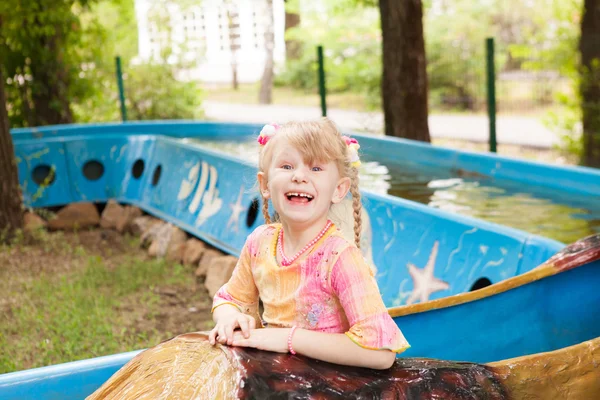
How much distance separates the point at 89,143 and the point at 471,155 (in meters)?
4.15

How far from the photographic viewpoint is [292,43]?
94.6 ft

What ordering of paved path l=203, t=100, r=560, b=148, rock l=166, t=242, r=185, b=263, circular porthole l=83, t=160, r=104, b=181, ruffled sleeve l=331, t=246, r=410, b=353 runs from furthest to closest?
paved path l=203, t=100, r=560, b=148 → circular porthole l=83, t=160, r=104, b=181 → rock l=166, t=242, r=185, b=263 → ruffled sleeve l=331, t=246, r=410, b=353

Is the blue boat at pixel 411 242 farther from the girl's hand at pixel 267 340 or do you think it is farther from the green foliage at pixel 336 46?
the green foliage at pixel 336 46

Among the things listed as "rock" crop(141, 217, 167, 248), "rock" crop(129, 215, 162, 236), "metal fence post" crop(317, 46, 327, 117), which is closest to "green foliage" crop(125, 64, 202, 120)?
"metal fence post" crop(317, 46, 327, 117)

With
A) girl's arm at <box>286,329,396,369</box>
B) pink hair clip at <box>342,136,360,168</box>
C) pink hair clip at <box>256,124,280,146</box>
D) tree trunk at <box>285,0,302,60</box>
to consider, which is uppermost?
tree trunk at <box>285,0,302,60</box>

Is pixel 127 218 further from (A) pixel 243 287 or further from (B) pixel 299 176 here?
(B) pixel 299 176

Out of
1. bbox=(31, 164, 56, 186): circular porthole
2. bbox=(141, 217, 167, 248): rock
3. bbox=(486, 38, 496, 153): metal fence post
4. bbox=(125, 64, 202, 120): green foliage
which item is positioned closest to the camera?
bbox=(141, 217, 167, 248): rock

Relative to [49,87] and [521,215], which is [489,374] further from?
[49,87]

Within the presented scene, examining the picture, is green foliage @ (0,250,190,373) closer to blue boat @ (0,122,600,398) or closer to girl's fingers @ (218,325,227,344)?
blue boat @ (0,122,600,398)

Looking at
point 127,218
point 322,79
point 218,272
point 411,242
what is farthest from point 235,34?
point 411,242

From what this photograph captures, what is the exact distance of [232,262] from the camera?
5500 mm

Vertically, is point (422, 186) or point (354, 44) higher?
point (354, 44)

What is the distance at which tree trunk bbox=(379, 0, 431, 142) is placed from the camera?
28.5 ft

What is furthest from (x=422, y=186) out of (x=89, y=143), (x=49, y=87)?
(x=49, y=87)
